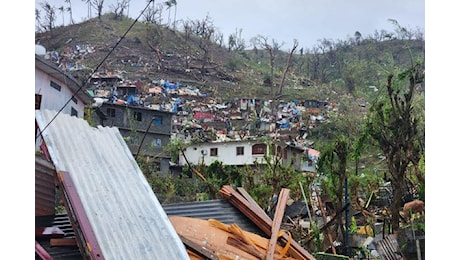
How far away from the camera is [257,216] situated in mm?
2830

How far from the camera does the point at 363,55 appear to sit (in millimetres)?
20812

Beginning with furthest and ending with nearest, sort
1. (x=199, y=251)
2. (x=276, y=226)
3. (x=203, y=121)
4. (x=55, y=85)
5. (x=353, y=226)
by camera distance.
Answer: (x=203, y=121) → (x=353, y=226) → (x=55, y=85) → (x=276, y=226) → (x=199, y=251)

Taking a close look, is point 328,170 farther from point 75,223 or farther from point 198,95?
point 198,95

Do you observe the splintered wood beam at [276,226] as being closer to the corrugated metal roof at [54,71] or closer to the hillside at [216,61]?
the corrugated metal roof at [54,71]

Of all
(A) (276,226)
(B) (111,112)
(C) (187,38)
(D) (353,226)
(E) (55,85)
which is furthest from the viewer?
(C) (187,38)

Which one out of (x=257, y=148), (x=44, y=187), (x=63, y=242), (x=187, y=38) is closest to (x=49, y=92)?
(x=44, y=187)

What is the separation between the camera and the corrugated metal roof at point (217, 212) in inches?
111

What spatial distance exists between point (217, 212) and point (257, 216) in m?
0.22

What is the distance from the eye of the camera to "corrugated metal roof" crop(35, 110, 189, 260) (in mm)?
2076

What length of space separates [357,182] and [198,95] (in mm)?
12110

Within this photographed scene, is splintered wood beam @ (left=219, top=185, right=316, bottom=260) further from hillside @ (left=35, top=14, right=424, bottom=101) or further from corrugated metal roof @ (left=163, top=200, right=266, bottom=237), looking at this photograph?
hillside @ (left=35, top=14, right=424, bottom=101)

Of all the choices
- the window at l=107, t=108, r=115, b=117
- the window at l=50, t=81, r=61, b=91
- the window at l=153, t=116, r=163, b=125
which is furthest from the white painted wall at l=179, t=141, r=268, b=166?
the window at l=50, t=81, r=61, b=91

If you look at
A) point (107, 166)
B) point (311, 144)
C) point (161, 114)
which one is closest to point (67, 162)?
point (107, 166)

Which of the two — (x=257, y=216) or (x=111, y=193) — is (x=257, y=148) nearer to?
(x=257, y=216)
